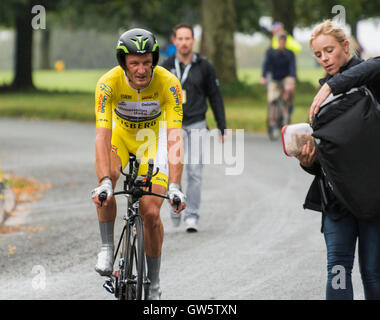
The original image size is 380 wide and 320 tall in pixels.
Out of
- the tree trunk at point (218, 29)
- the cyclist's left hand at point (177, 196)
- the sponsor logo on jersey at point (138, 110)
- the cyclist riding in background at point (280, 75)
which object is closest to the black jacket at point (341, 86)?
the cyclist's left hand at point (177, 196)

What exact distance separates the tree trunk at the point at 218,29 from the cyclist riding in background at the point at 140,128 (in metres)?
25.3

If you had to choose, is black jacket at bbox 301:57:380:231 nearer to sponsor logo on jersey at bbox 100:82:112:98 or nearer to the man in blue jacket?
sponsor logo on jersey at bbox 100:82:112:98

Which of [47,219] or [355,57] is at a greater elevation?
[355,57]

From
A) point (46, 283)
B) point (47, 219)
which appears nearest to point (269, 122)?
point (47, 219)

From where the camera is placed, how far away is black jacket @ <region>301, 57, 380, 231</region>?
4941 mm

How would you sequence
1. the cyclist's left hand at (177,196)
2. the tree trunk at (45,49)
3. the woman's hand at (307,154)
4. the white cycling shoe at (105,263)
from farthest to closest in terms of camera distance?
the tree trunk at (45,49) → the white cycling shoe at (105,263) → the cyclist's left hand at (177,196) → the woman's hand at (307,154)

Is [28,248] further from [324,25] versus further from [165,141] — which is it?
[324,25]

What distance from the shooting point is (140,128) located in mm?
6305

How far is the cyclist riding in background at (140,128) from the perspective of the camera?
5676mm

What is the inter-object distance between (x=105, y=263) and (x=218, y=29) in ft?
85.4

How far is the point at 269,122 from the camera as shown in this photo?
1938cm

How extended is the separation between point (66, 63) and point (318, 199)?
135556 mm

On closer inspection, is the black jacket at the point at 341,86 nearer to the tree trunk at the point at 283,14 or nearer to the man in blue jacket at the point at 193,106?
the man in blue jacket at the point at 193,106

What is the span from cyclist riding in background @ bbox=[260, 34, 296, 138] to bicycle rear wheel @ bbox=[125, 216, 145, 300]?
13.0 m
